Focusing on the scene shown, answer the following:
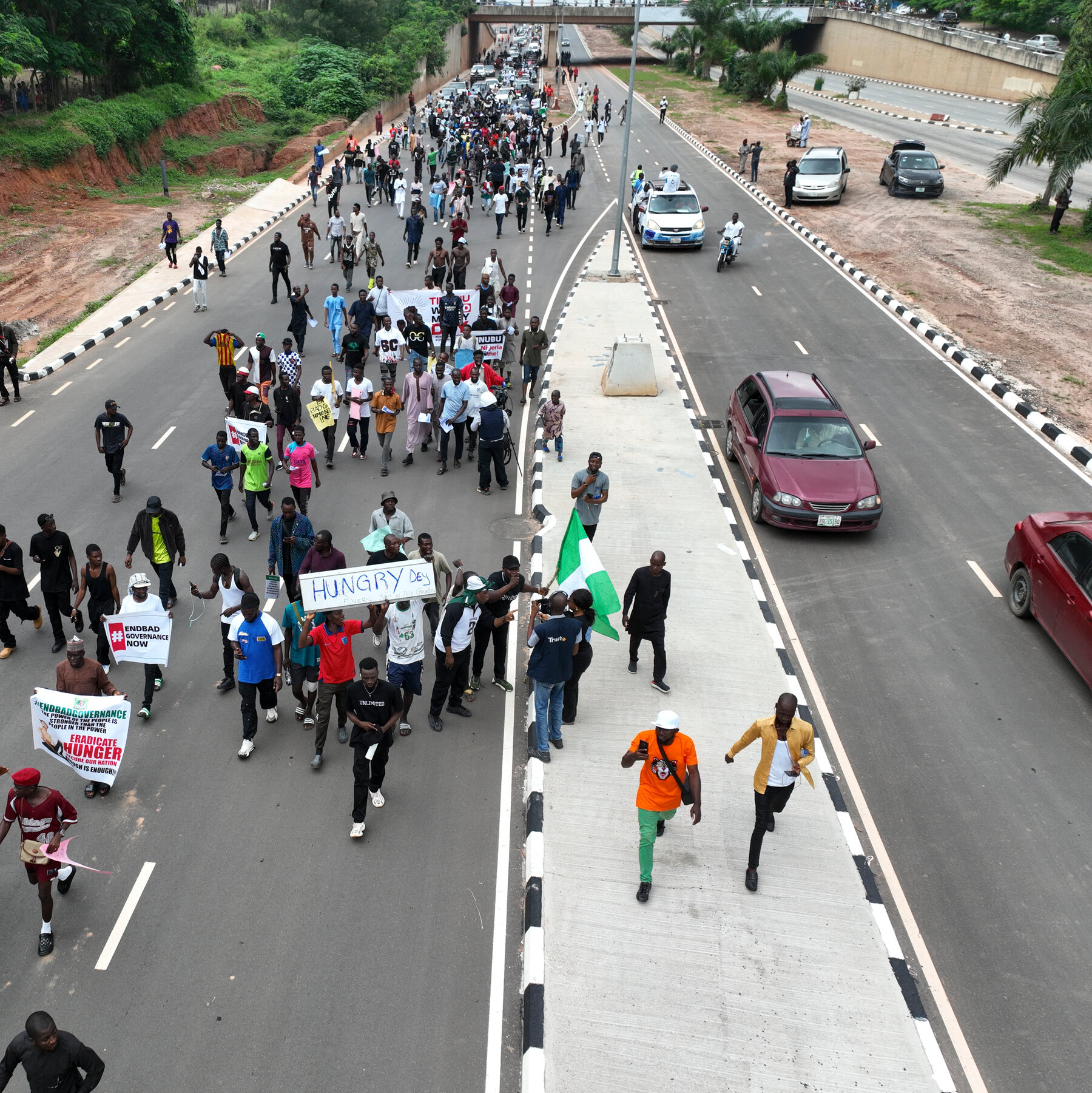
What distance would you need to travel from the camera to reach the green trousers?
7.17 metres

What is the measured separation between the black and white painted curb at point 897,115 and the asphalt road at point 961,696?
3659cm

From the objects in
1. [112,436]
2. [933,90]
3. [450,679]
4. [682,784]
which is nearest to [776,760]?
[682,784]

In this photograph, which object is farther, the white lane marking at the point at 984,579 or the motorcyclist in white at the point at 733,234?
the motorcyclist in white at the point at 733,234

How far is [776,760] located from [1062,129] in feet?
85.1

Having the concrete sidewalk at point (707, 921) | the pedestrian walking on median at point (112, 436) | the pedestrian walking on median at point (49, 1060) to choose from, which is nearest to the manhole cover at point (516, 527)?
the concrete sidewalk at point (707, 921)

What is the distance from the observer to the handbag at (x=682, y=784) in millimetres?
7012

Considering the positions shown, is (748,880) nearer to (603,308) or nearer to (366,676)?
(366,676)

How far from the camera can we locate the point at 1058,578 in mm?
10781

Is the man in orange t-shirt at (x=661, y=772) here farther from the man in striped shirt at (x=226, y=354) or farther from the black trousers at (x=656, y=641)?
the man in striped shirt at (x=226, y=354)

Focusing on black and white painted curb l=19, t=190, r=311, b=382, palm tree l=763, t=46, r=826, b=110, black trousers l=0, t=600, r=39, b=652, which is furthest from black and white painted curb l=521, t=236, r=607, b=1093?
palm tree l=763, t=46, r=826, b=110

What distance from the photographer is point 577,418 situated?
1719cm

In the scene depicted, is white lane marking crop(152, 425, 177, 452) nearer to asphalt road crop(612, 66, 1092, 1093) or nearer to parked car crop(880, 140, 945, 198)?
asphalt road crop(612, 66, 1092, 1093)

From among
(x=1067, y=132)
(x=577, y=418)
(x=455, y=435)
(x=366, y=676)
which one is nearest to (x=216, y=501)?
(x=455, y=435)

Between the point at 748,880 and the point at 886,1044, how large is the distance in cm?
153
